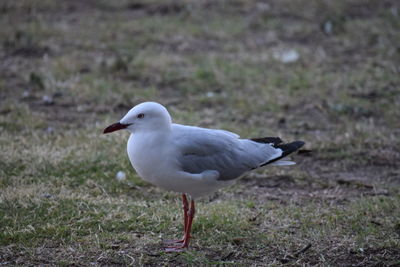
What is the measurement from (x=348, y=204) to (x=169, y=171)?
1671mm

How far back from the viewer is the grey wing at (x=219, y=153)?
3986 mm

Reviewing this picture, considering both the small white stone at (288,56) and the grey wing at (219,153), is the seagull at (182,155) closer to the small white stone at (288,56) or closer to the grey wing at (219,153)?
the grey wing at (219,153)

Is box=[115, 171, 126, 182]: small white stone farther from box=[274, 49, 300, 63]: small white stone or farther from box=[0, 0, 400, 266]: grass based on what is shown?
box=[274, 49, 300, 63]: small white stone

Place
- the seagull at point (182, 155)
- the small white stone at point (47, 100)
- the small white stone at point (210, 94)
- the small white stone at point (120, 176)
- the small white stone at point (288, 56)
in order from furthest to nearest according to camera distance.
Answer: the small white stone at point (288, 56), the small white stone at point (210, 94), the small white stone at point (47, 100), the small white stone at point (120, 176), the seagull at point (182, 155)

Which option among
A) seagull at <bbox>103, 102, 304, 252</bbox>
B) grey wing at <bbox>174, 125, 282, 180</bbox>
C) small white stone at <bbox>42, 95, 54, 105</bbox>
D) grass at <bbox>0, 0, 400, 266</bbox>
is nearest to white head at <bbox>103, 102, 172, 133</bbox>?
seagull at <bbox>103, 102, 304, 252</bbox>

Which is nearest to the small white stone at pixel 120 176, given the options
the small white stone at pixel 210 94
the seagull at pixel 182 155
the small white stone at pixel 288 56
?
the seagull at pixel 182 155

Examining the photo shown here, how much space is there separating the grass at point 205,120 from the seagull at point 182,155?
14.8 inches

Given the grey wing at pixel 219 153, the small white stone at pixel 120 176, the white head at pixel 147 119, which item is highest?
the white head at pixel 147 119

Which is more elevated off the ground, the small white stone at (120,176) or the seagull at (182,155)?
the seagull at (182,155)

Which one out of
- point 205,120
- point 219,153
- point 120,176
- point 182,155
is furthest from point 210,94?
point 182,155

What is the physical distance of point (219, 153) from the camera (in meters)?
4.17

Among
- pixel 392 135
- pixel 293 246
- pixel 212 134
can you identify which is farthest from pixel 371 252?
pixel 392 135

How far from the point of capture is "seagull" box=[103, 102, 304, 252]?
3832 millimetres

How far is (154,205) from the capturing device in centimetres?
464
